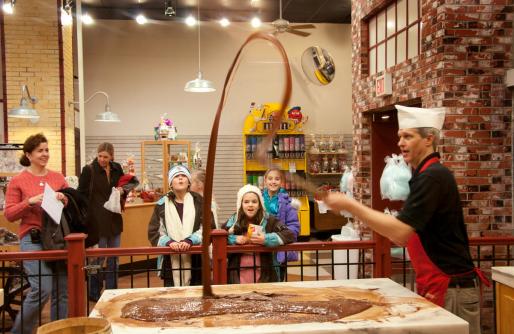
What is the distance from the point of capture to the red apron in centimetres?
238

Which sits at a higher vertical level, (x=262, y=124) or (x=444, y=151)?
(x=262, y=124)

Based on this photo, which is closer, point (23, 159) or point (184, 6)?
point (23, 159)

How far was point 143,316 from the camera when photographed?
222cm

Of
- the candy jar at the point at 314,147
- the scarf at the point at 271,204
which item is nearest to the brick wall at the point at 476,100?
the scarf at the point at 271,204

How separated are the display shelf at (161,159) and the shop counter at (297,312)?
6.03 metres

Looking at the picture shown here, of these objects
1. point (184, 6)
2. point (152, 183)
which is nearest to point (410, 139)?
point (152, 183)

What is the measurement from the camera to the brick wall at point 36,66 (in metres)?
7.98

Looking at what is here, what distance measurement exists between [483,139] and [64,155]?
6294 mm

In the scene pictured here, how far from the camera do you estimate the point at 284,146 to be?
33.1 ft

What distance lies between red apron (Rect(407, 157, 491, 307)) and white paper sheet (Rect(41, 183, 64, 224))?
A: 2.55 m

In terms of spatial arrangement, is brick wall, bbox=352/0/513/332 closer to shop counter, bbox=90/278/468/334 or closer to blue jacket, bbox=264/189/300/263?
blue jacket, bbox=264/189/300/263

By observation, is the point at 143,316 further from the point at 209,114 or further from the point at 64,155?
the point at 209,114

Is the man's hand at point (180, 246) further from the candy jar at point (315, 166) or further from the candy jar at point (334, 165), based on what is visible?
the candy jar at point (334, 165)

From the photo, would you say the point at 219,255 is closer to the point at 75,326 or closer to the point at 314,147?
the point at 75,326
